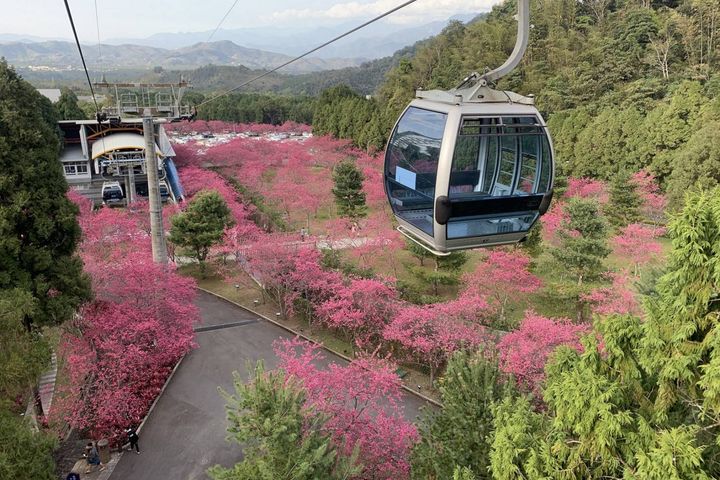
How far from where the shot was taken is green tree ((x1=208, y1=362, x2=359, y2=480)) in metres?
5.42

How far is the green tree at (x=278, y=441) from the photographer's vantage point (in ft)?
17.8

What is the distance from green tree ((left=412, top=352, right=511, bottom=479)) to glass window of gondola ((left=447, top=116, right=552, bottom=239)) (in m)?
1.95

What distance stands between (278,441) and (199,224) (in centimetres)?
1294

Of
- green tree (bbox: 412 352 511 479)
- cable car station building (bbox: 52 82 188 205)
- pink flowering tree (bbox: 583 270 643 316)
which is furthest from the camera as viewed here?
cable car station building (bbox: 52 82 188 205)

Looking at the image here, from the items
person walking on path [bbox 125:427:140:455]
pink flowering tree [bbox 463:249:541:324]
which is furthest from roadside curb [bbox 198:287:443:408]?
person walking on path [bbox 125:427:140:455]

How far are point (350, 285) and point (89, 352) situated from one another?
663cm

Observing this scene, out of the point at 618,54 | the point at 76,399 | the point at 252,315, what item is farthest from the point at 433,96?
the point at 618,54

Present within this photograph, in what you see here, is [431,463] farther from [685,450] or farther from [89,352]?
[89,352]

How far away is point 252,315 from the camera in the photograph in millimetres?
15109

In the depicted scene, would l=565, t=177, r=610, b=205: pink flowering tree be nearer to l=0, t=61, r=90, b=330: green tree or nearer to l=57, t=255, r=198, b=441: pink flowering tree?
l=57, t=255, r=198, b=441: pink flowering tree

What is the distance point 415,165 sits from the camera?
15.9 feet

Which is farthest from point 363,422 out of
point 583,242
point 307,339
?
point 583,242

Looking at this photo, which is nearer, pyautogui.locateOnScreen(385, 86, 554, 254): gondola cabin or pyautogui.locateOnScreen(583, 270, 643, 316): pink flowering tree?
pyautogui.locateOnScreen(385, 86, 554, 254): gondola cabin

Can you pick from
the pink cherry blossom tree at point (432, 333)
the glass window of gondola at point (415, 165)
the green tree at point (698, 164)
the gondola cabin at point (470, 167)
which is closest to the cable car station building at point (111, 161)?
the pink cherry blossom tree at point (432, 333)
